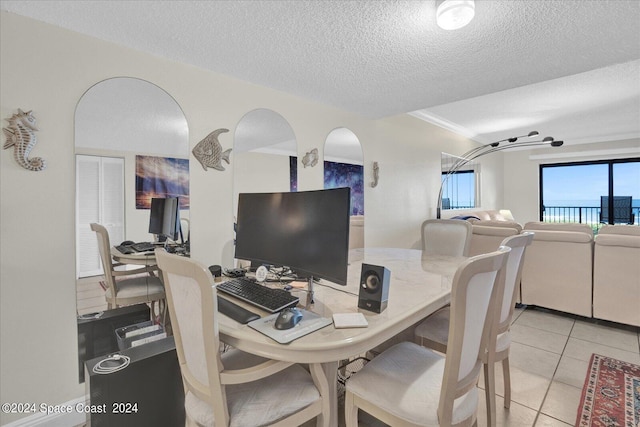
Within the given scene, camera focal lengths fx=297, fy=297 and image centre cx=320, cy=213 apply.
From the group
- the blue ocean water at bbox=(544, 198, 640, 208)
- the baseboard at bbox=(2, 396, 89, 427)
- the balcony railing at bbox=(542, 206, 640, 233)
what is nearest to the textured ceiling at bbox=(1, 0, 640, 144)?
the baseboard at bbox=(2, 396, 89, 427)

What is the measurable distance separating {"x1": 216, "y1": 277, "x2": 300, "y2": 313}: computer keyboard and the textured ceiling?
1471 mm

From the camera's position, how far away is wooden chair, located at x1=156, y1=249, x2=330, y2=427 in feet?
3.04

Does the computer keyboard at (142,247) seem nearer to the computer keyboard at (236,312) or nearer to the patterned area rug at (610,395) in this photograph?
the computer keyboard at (236,312)

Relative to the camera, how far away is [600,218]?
6.94 m

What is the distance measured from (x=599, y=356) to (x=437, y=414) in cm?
229

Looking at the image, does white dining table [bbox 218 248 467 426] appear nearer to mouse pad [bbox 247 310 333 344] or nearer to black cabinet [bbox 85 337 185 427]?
mouse pad [bbox 247 310 333 344]

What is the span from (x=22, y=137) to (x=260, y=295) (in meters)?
1.57

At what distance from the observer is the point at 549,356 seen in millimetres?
2385

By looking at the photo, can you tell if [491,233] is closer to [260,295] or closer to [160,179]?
[260,295]

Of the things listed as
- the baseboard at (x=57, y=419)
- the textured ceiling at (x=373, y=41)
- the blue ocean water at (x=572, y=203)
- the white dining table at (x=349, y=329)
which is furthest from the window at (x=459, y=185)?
the baseboard at (x=57, y=419)

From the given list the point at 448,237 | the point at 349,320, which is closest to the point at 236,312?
the point at 349,320

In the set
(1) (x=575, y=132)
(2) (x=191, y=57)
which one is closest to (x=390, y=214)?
(2) (x=191, y=57)

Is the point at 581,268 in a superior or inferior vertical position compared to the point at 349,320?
inferior

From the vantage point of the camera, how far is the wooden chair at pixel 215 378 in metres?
0.93
